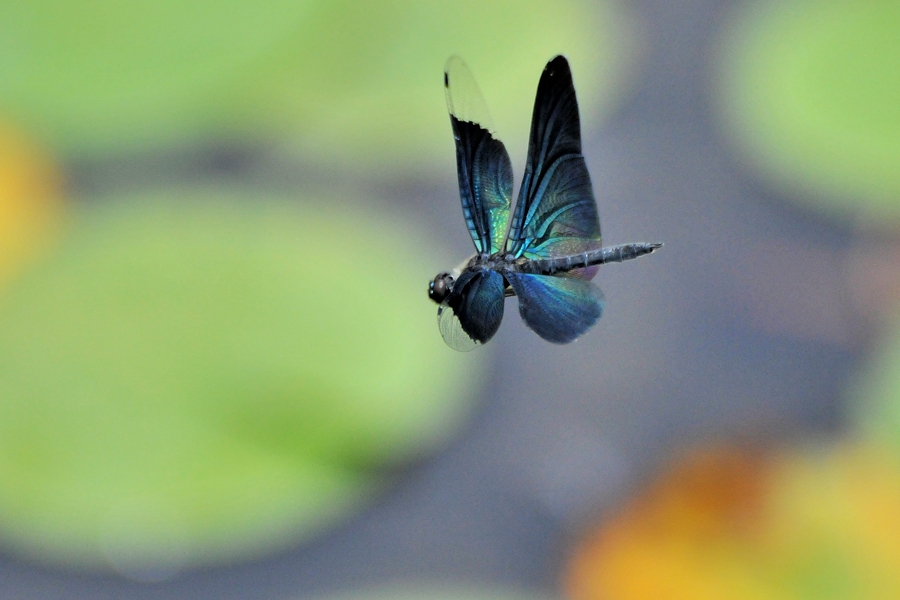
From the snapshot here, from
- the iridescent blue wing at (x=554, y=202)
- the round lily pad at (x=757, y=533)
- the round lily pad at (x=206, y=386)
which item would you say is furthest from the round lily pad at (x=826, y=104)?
the iridescent blue wing at (x=554, y=202)

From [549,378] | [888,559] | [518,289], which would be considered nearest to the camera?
[518,289]

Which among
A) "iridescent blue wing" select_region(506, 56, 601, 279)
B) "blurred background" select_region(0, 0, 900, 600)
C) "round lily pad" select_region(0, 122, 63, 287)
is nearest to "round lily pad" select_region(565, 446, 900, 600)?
"blurred background" select_region(0, 0, 900, 600)

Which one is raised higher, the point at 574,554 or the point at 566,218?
the point at 574,554

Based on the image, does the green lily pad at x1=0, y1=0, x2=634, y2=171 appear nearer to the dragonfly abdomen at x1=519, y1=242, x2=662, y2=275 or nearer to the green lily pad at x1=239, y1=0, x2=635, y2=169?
the green lily pad at x1=239, y1=0, x2=635, y2=169

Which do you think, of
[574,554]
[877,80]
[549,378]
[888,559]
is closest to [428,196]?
[549,378]

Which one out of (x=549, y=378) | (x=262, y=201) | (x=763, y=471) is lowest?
(x=763, y=471)

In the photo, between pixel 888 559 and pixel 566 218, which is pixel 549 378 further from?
pixel 566 218

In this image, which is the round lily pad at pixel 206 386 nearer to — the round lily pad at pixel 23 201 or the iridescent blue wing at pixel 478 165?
the round lily pad at pixel 23 201
